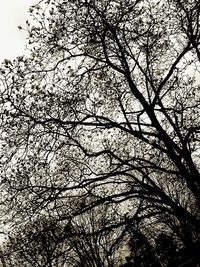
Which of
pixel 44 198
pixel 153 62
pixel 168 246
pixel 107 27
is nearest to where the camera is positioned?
pixel 44 198

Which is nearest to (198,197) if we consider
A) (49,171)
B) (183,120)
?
(183,120)

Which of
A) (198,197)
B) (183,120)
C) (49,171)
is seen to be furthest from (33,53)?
(198,197)

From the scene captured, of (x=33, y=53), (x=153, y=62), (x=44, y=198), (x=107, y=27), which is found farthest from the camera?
(x=153, y=62)

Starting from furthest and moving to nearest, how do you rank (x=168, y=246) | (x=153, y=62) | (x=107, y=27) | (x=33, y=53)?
(x=168, y=246), (x=153, y=62), (x=33, y=53), (x=107, y=27)

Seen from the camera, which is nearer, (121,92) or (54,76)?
(54,76)

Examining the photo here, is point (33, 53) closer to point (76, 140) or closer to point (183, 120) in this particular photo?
point (76, 140)

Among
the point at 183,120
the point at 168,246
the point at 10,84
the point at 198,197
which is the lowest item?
the point at 198,197

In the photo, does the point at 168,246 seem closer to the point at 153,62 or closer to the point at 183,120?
the point at 183,120

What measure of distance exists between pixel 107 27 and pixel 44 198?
185 inches

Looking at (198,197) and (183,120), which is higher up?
(183,120)

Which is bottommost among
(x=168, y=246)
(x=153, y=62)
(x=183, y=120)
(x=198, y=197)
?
(x=198, y=197)

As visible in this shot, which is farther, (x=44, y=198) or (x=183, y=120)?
(x=183, y=120)

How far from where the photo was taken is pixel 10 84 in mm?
8039

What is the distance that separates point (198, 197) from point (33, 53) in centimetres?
587
